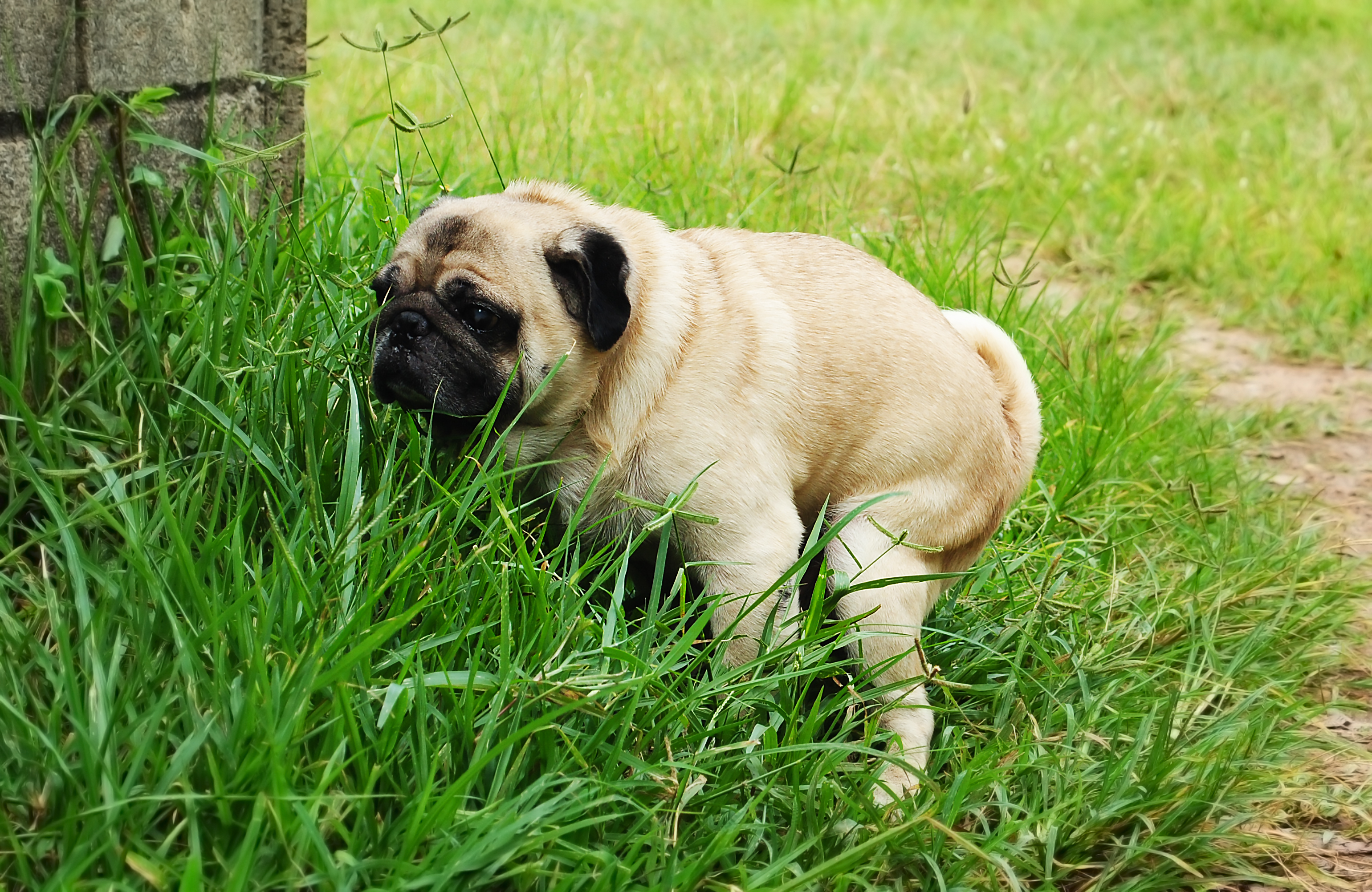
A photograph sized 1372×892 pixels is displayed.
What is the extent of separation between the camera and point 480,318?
3.14m

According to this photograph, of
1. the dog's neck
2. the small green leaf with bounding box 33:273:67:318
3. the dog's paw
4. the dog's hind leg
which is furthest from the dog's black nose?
the dog's paw

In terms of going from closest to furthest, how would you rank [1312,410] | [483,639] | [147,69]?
[483,639] < [147,69] < [1312,410]

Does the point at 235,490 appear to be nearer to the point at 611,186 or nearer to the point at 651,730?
the point at 651,730

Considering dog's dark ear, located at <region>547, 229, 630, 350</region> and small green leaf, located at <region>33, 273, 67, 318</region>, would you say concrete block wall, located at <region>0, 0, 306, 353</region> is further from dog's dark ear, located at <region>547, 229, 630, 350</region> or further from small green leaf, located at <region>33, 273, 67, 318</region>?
dog's dark ear, located at <region>547, 229, 630, 350</region>

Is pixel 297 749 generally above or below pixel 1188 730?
above

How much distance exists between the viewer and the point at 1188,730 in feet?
11.2

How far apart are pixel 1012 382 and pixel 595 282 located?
1369 mm

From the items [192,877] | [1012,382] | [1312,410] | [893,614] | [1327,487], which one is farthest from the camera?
[1312,410]

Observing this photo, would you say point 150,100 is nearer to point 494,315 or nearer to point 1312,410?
point 494,315

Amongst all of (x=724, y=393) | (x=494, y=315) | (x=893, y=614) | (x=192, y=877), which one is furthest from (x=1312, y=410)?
(x=192, y=877)

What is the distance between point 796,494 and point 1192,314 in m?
4.54

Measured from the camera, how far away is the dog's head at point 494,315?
3088 mm

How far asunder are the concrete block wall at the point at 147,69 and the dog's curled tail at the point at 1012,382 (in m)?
2.19

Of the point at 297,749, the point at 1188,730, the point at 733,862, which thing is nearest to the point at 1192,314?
the point at 1188,730
